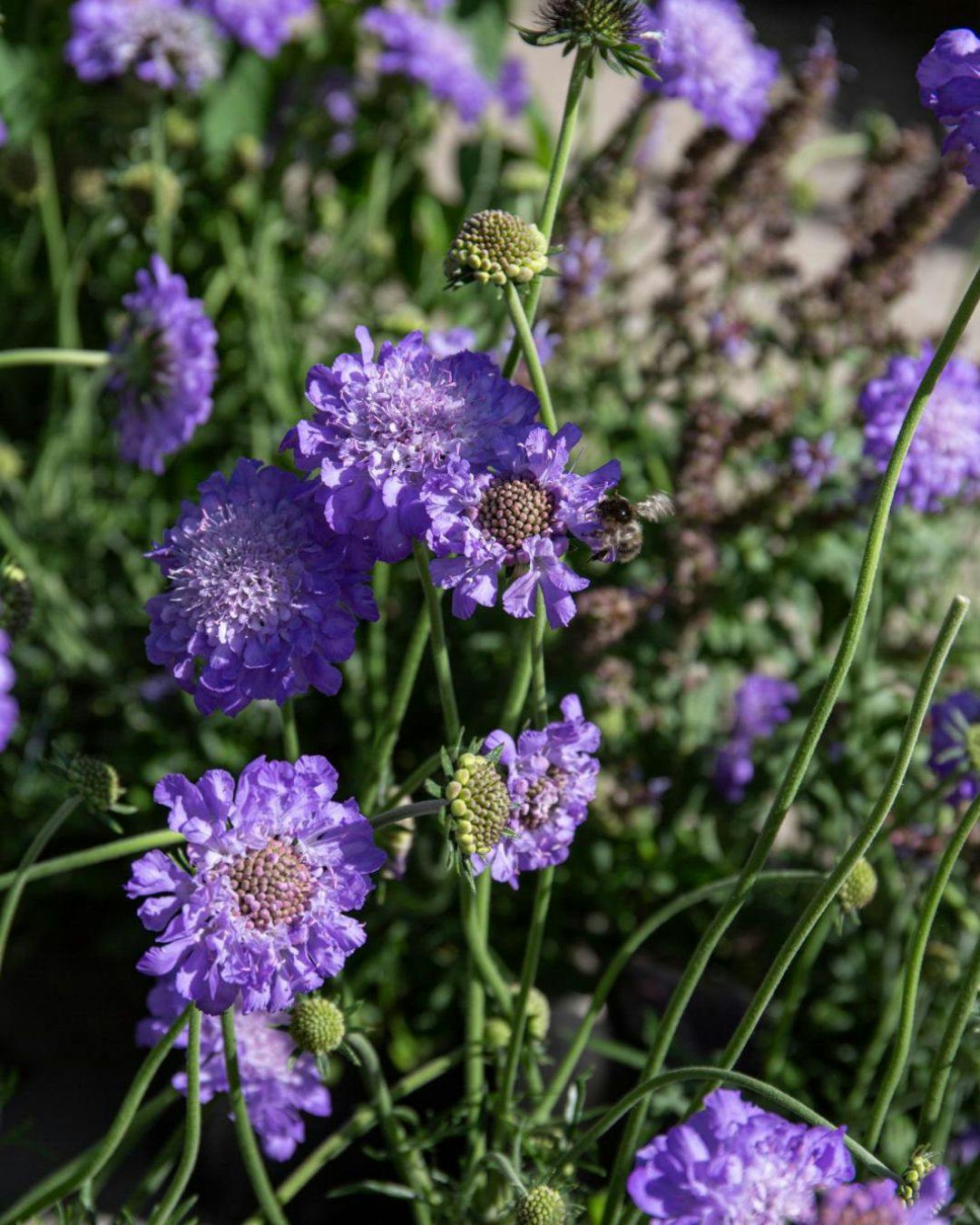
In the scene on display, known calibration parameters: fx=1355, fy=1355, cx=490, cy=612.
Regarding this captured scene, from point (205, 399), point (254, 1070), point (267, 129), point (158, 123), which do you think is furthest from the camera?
point (267, 129)

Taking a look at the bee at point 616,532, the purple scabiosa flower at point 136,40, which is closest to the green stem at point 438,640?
the bee at point 616,532

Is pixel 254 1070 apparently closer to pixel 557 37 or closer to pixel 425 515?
pixel 425 515

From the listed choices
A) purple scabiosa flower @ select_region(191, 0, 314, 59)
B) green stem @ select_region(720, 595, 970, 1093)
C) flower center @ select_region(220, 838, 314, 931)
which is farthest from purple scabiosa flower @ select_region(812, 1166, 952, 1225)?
purple scabiosa flower @ select_region(191, 0, 314, 59)

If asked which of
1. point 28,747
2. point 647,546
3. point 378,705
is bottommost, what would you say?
point 28,747

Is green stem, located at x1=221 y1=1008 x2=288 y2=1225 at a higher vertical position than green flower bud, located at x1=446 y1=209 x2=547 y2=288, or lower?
lower

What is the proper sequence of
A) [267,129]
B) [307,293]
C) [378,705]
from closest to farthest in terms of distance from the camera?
[378,705], [307,293], [267,129]

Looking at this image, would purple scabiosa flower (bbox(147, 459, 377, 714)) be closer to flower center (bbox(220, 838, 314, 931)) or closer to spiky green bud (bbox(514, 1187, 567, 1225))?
flower center (bbox(220, 838, 314, 931))

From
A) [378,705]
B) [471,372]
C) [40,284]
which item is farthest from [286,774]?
[40,284]

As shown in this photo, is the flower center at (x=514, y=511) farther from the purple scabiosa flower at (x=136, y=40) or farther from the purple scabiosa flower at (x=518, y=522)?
the purple scabiosa flower at (x=136, y=40)
